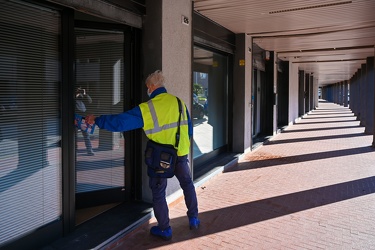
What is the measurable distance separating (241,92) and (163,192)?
5477mm

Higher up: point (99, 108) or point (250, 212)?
point (99, 108)

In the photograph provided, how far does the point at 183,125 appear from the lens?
3.99 meters

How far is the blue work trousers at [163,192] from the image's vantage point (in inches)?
154

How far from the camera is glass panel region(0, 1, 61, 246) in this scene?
3.20 metres

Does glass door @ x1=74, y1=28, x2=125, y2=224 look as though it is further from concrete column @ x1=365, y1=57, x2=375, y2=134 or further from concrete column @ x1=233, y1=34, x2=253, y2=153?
concrete column @ x1=365, y1=57, x2=375, y2=134

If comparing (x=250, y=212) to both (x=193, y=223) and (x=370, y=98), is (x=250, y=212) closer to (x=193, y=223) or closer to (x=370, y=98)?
(x=193, y=223)

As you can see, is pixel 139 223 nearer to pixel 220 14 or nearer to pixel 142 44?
pixel 142 44

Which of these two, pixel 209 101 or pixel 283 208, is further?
pixel 209 101

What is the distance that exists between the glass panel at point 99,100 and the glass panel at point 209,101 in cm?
224

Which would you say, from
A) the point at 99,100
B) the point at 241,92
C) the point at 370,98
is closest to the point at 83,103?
the point at 99,100

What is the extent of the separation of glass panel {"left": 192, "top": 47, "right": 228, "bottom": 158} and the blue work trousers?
8.83ft

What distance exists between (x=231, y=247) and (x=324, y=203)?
2.15m

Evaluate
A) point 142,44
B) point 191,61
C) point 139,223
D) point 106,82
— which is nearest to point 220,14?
point 191,61

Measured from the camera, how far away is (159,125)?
150 inches
